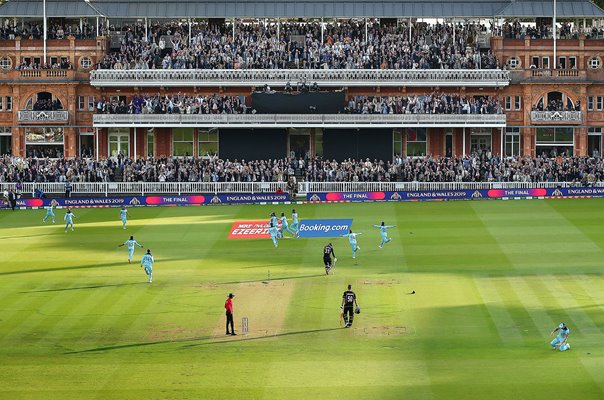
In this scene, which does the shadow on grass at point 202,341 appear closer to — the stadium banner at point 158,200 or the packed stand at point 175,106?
the stadium banner at point 158,200

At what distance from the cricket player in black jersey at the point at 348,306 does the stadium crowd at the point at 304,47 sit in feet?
156

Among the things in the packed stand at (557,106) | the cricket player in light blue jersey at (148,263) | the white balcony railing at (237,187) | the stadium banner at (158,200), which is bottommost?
the cricket player in light blue jersey at (148,263)

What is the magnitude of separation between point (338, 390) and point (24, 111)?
5885 cm

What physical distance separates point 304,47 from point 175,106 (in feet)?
31.7

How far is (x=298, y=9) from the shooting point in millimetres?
95062

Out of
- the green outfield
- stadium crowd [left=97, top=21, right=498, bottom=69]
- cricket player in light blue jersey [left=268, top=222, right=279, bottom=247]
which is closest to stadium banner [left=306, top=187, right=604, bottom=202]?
the green outfield

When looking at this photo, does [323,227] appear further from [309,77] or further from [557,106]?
[557,106]

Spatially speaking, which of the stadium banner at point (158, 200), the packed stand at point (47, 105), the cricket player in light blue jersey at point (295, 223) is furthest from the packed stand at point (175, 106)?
the cricket player in light blue jersey at point (295, 223)

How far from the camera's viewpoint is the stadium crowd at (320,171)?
3221 inches

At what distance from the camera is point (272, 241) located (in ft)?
211

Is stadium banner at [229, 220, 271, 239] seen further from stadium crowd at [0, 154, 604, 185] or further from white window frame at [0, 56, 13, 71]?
white window frame at [0, 56, 13, 71]

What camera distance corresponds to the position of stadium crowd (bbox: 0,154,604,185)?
81812 mm

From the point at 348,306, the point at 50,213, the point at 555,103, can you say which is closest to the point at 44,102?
the point at 50,213

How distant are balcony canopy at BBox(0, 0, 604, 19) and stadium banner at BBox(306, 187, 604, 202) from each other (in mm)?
18342
